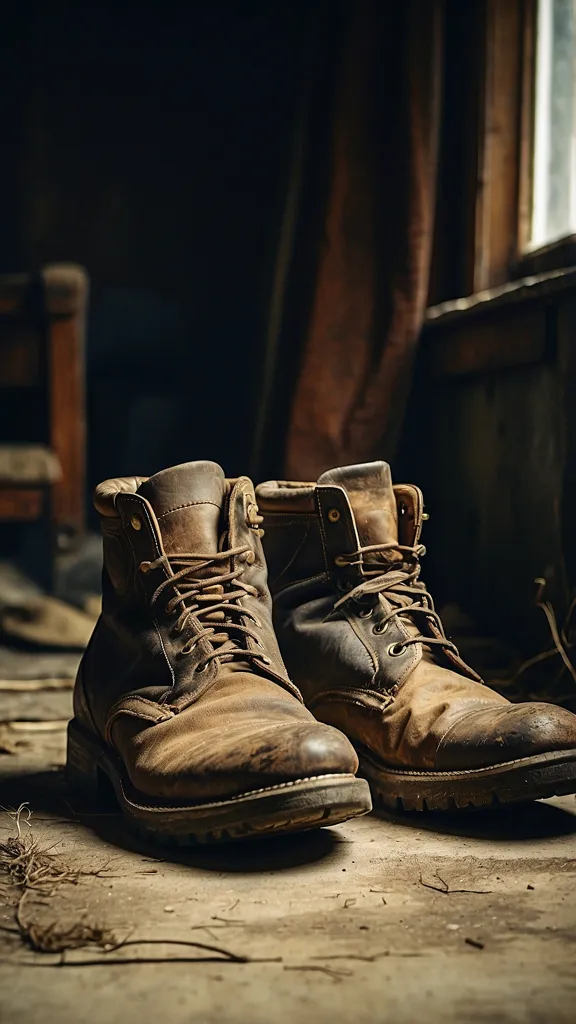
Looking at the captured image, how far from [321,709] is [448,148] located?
1.62m

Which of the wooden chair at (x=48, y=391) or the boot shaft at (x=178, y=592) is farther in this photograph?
the wooden chair at (x=48, y=391)

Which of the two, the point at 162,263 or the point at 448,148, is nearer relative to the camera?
the point at 448,148

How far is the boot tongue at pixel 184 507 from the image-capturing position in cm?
130

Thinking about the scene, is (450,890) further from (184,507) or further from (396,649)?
(184,507)

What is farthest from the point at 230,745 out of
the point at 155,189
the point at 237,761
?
the point at 155,189

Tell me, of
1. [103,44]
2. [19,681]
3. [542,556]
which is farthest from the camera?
[103,44]

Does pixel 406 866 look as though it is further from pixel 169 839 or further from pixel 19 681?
pixel 19 681

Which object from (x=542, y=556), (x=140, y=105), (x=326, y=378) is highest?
(x=140, y=105)

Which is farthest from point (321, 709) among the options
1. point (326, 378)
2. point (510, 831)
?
point (326, 378)

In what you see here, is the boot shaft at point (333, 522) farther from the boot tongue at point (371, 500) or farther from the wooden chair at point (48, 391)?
the wooden chair at point (48, 391)

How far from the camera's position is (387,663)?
1.34m

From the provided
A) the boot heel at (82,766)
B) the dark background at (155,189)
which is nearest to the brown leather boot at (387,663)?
the boot heel at (82,766)

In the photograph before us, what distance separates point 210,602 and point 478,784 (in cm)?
38

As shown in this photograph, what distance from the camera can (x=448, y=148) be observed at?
2.52 m
